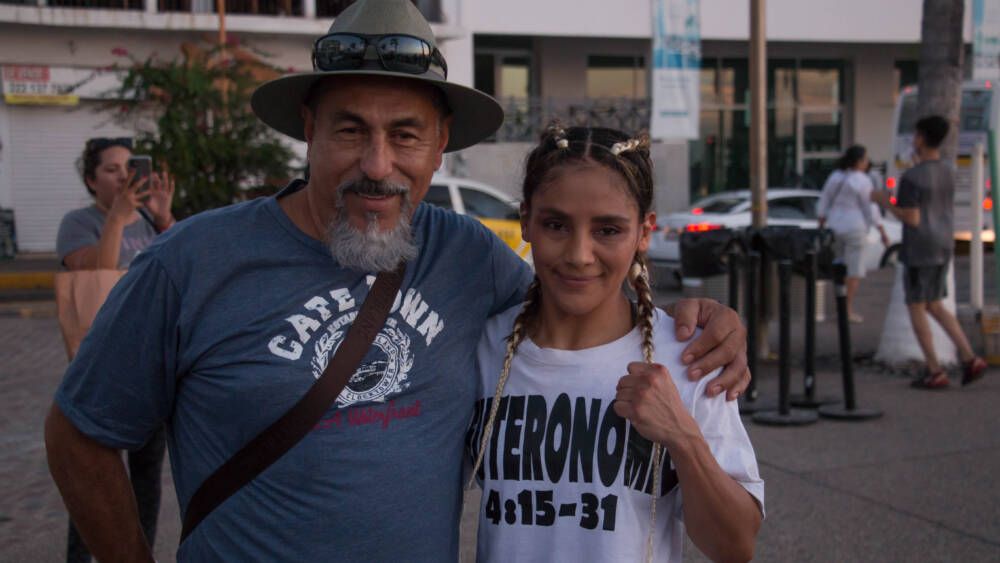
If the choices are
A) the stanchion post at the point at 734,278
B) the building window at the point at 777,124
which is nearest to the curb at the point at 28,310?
the stanchion post at the point at 734,278

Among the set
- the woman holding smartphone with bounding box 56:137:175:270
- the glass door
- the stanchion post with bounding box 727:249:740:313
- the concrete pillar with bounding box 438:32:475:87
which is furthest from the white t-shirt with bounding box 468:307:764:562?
A: the glass door

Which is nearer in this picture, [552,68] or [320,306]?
[320,306]

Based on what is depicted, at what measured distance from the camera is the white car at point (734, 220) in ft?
51.4

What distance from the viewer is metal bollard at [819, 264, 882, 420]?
707cm

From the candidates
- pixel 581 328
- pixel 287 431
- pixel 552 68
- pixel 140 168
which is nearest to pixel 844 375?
pixel 140 168

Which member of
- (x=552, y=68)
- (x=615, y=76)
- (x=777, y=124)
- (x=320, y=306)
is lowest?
(x=320, y=306)

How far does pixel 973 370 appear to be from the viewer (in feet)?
25.8

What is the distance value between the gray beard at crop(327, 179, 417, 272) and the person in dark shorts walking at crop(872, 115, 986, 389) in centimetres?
672

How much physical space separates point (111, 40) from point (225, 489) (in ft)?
69.2

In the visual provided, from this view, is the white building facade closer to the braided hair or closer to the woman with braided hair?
the braided hair

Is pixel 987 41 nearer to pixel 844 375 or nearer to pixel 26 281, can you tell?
pixel 844 375

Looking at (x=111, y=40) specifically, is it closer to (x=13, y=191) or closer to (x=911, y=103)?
(x=13, y=191)

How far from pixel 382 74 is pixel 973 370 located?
6.94m

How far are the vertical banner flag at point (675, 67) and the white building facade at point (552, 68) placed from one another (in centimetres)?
161
